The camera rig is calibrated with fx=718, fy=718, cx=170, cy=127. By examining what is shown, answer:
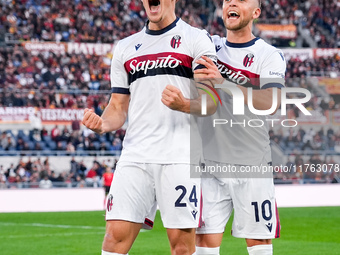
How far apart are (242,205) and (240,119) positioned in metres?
0.65

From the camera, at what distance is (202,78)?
14.8 feet

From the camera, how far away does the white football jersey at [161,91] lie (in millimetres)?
4656

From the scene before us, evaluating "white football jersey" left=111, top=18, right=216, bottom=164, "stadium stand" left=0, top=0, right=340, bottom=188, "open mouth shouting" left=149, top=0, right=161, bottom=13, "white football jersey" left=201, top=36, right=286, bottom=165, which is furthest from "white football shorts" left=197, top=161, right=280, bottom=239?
"stadium stand" left=0, top=0, right=340, bottom=188

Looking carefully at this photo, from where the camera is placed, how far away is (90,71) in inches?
1170

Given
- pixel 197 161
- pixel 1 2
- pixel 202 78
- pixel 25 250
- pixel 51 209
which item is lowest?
pixel 51 209

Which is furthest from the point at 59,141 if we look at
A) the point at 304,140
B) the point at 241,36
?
the point at 241,36

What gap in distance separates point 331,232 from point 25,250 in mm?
6514

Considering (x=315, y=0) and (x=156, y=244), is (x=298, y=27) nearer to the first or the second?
(x=315, y=0)

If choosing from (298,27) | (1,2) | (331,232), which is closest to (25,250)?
(331,232)

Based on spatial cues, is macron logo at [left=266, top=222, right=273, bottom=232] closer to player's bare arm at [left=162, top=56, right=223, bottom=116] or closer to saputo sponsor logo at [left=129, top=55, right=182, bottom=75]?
player's bare arm at [left=162, top=56, right=223, bottom=116]

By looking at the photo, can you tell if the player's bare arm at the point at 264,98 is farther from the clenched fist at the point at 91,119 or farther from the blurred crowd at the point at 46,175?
the blurred crowd at the point at 46,175

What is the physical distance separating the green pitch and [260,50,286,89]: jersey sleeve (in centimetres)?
624

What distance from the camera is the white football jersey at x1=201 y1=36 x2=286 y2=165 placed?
5.25 meters

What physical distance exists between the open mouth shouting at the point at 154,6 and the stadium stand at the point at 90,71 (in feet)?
57.3
